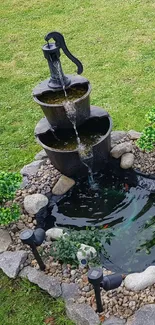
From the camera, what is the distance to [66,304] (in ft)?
12.3

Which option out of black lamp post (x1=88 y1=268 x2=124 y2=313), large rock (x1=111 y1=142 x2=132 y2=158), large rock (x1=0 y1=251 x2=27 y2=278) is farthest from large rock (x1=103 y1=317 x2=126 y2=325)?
large rock (x1=111 y1=142 x2=132 y2=158)

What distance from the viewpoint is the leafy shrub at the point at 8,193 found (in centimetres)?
422

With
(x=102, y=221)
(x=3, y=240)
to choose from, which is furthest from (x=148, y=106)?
(x=3, y=240)

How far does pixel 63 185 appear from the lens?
16.2 ft

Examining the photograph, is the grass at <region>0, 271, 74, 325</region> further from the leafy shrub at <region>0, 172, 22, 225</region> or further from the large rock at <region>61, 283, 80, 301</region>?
the leafy shrub at <region>0, 172, 22, 225</region>

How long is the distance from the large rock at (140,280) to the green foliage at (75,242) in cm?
44

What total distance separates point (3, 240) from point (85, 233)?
857mm

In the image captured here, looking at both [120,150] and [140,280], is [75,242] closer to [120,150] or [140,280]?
[140,280]

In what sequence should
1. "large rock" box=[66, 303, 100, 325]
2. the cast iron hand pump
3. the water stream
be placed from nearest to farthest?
"large rock" box=[66, 303, 100, 325] < the cast iron hand pump < the water stream

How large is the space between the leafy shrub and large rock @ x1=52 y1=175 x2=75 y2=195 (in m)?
0.65

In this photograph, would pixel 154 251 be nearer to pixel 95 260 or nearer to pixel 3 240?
pixel 95 260

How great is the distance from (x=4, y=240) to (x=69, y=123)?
1448 millimetres

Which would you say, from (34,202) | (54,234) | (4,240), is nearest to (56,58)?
(34,202)

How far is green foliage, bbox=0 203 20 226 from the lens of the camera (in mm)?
4215
